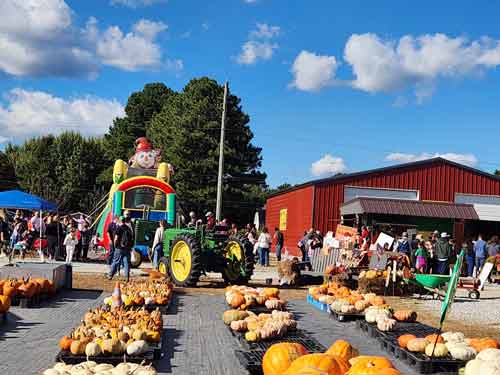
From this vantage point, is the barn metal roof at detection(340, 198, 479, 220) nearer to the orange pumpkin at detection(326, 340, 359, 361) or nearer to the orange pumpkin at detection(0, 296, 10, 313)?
the orange pumpkin at detection(0, 296, 10, 313)

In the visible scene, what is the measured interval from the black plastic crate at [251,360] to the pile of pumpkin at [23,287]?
5.44m

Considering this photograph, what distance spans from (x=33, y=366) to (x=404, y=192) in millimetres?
30145

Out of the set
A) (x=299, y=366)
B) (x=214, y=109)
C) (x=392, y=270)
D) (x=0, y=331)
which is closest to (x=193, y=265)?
(x=392, y=270)

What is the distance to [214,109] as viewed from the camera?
52.9 m

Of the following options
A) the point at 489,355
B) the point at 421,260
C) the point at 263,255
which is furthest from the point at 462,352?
the point at 263,255

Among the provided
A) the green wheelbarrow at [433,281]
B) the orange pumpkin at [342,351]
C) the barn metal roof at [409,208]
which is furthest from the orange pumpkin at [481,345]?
the barn metal roof at [409,208]

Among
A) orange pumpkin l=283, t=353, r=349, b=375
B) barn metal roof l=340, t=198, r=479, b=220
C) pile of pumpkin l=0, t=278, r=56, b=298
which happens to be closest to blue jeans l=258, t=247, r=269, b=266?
barn metal roof l=340, t=198, r=479, b=220

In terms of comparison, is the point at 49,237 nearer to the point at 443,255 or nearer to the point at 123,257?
the point at 123,257

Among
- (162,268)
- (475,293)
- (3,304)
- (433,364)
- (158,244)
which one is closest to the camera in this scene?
(433,364)

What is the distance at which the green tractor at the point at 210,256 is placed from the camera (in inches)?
631

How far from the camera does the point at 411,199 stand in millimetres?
35062

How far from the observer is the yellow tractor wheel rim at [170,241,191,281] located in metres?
16.0

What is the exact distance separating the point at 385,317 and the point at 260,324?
8.07ft

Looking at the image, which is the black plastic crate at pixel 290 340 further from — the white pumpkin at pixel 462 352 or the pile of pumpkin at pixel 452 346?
the white pumpkin at pixel 462 352
